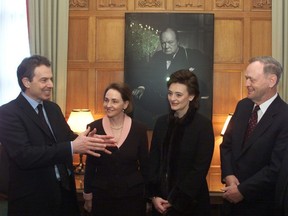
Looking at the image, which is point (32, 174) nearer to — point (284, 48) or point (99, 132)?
point (99, 132)

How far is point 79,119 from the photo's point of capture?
491 centimetres

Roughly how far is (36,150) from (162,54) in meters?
2.89

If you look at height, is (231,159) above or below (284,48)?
below

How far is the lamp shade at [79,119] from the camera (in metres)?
4.87

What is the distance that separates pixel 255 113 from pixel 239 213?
0.74 metres

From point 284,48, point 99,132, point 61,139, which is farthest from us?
point 284,48

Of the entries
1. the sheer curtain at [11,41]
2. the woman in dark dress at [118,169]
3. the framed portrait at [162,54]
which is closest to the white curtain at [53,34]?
the sheer curtain at [11,41]

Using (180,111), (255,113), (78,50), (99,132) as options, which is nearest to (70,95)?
(78,50)

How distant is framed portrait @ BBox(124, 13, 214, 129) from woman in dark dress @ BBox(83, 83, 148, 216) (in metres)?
1.93

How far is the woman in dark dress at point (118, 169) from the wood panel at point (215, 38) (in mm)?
2116

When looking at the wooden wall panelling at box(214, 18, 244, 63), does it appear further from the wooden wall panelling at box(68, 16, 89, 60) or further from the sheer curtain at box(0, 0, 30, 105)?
the sheer curtain at box(0, 0, 30, 105)

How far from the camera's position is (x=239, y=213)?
2984 mm

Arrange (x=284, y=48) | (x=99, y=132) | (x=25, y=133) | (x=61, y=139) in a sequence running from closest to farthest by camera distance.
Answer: (x=25, y=133) < (x=61, y=139) < (x=99, y=132) < (x=284, y=48)

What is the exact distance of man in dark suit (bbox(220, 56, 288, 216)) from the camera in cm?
283
